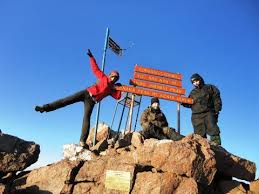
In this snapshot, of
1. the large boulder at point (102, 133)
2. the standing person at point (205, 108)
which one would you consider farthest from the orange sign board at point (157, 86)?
the large boulder at point (102, 133)

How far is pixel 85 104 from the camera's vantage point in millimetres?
11914

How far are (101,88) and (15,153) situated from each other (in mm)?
3795

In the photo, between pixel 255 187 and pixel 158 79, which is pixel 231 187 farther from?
pixel 158 79

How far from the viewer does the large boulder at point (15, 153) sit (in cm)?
984

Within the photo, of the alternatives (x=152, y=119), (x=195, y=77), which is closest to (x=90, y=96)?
(x=152, y=119)

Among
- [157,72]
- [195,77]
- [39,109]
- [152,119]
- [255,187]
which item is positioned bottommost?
[255,187]

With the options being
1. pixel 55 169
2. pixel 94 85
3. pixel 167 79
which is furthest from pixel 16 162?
pixel 167 79

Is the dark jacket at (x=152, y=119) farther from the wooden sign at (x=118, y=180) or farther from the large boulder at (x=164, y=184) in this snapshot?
the large boulder at (x=164, y=184)

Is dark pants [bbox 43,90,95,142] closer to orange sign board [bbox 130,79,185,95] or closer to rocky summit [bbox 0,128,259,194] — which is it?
rocky summit [bbox 0,128,259,194]

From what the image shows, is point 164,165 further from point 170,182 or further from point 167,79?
point 167,79

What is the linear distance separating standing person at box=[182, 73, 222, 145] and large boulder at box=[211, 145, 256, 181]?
5.06 ft

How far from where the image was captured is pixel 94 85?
12.3 meters

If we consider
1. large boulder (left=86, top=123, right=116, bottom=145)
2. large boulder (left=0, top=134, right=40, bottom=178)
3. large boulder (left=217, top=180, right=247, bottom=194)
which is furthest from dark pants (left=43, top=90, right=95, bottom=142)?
large boulder (left=86, top=123, right=116, bottom=145)

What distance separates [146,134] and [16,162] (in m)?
4.97
